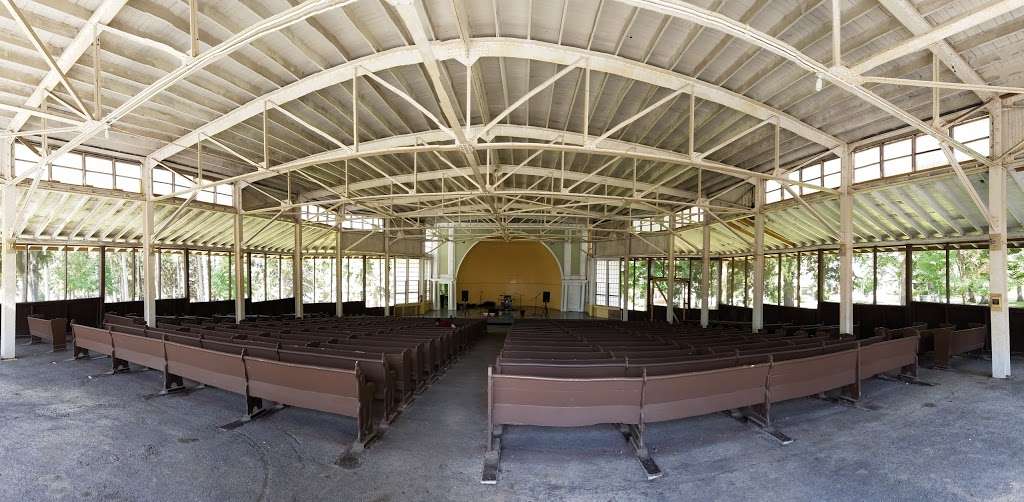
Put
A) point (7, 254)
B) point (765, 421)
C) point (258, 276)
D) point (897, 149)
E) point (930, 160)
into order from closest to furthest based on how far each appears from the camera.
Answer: point (765, 421), point (7, 254), point (930, 160), point (897, 149), point (258, 276)

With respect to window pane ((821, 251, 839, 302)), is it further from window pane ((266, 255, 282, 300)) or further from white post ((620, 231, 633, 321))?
window pane ((266, 255, 282, 300))

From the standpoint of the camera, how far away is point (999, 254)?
7.70 metres

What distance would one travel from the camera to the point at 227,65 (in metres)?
7.64

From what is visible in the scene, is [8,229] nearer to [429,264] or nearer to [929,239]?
[429,264]

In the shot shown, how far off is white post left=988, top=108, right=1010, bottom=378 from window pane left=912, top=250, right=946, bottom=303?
17.2ft

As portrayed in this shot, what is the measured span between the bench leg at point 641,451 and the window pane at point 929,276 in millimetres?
13605

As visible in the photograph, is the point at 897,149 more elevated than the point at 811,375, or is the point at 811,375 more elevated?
the point at 897,149

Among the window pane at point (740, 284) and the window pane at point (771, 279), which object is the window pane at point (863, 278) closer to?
the window pane at point (771, 279)

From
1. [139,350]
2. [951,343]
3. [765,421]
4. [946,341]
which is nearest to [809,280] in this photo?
[951,343]

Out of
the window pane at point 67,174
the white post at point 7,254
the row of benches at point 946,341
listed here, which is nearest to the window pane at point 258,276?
the window pane at point 67,174

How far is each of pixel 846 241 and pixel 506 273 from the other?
2398cm

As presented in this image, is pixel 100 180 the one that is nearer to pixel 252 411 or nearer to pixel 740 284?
pixel 252 411

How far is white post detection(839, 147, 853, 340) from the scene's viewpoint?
9.66 meters

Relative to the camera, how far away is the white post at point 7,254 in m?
9.34
